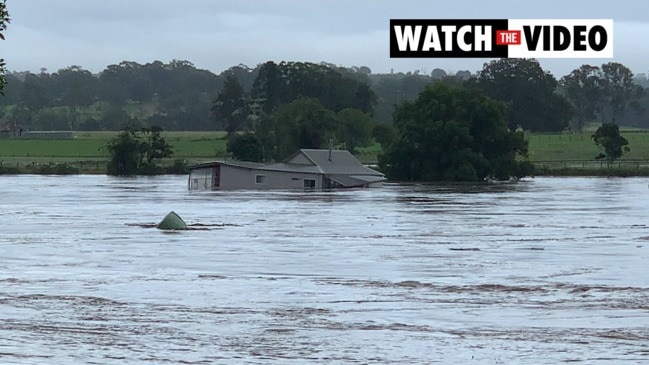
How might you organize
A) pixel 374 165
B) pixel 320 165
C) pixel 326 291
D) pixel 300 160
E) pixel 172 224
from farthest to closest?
pixel 374 165
pixel 300 160
pixel 320 165
pixel 172 224
pixel 326 291

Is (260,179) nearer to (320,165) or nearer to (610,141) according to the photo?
(320,165)

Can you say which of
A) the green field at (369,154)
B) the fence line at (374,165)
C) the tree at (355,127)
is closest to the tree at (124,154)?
the fence line at (374,165)

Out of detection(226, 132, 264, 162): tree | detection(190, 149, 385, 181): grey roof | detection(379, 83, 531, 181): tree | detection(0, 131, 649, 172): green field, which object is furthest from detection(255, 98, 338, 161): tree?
detection(190, 149, 385, 181): grey roof

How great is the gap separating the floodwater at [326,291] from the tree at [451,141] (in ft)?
Answer: 233

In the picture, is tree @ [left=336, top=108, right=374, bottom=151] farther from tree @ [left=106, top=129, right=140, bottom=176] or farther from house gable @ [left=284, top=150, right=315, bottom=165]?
house gable @ [left=284, top=150, right=315, bottom=165]

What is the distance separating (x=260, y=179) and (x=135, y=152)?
1830 inches

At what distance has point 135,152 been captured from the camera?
158750 mm

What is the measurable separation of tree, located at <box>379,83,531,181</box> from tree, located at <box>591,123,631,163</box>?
3077cm

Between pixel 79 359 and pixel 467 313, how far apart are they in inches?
303

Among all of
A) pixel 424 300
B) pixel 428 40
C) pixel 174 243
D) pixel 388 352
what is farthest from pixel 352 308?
pixel 428 40

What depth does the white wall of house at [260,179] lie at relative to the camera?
114812 millimetres

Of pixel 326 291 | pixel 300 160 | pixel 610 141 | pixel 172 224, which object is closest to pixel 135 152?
pixel 300 160

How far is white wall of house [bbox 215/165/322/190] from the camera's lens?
11481cm

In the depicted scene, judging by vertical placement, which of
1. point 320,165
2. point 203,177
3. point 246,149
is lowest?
point 203,177
